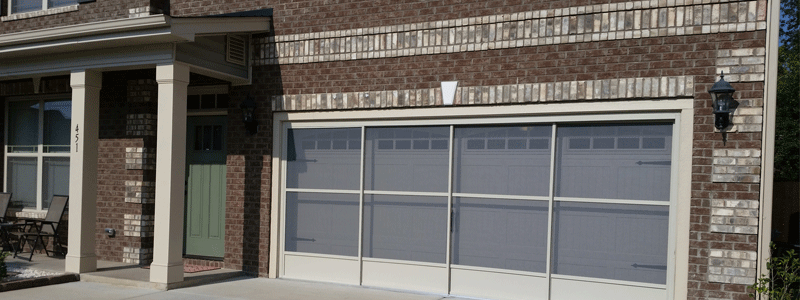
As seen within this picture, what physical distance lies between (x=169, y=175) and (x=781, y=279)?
6700 millimetres

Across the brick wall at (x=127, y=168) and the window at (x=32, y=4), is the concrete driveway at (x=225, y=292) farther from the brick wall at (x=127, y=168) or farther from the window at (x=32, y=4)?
the window at (x=32, y=4)

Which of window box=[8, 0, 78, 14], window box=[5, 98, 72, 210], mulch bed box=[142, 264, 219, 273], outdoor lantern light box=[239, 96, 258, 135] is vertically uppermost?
window box=[8, 0, 78, 14]

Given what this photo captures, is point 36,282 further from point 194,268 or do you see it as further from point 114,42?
point 114,42

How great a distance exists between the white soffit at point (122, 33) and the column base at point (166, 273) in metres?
2.71

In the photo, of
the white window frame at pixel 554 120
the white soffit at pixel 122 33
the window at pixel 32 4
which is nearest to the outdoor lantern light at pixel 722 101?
the white window frame at pixel 554 120

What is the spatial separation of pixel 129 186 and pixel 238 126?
2.01 meters

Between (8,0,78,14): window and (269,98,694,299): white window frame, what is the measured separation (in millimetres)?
4541

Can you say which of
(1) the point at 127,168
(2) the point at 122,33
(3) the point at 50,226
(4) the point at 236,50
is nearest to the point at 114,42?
(2) the point at 122,33

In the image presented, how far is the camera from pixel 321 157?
29.7 feet

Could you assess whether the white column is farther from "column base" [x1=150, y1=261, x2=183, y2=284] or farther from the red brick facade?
the red brick facade

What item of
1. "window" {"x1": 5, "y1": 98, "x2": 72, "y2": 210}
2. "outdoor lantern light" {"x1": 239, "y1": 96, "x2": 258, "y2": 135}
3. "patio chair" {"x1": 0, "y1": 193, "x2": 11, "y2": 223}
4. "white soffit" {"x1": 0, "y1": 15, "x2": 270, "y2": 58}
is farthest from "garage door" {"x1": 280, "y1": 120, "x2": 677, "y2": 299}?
"patio chair" {"x1": 0, "y1": 193, "x2": 11, "y2": 223}

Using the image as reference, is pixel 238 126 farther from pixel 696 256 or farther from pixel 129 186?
pixel 696 256

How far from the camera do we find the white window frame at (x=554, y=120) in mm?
6789

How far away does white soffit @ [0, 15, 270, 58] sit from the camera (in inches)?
311
